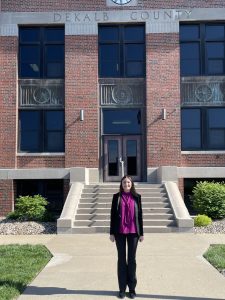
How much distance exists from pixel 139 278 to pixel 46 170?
41.3ft

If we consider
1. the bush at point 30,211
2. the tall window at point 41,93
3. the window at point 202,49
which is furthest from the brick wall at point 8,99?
the window at point 202,49

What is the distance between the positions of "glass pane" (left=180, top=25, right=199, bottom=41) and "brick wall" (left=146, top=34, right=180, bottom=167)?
611mm

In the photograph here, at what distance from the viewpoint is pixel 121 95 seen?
20.9 m

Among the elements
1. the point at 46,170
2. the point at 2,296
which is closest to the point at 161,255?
the point at 2,296

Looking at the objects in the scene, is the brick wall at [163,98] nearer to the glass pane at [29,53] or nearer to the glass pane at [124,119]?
the glass pane at [124,119]

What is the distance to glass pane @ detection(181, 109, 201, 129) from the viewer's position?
2078 centimetres

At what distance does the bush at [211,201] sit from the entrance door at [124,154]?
12.9ft

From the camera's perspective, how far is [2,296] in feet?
22.1

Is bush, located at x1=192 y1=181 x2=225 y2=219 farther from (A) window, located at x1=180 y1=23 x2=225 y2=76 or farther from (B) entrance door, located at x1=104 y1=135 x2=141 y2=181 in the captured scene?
(A) window, located at x1=180 y1=23 x2=225 y2=76

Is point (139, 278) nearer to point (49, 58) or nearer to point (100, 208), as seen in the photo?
point (100, 208)

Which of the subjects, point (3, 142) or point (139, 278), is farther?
point (3, 142)

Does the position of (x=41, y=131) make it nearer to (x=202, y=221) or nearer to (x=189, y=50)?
(x=189, y=50)

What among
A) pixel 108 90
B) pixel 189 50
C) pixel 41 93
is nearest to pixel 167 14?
pixel 189 50

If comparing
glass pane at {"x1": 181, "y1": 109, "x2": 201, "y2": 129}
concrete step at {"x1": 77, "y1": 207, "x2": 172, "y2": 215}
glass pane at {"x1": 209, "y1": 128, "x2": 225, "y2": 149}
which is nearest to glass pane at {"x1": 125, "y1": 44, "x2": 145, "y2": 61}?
glass pane at {"x1": 181, "y1": 109, "x2": 201, "y2": 129}
